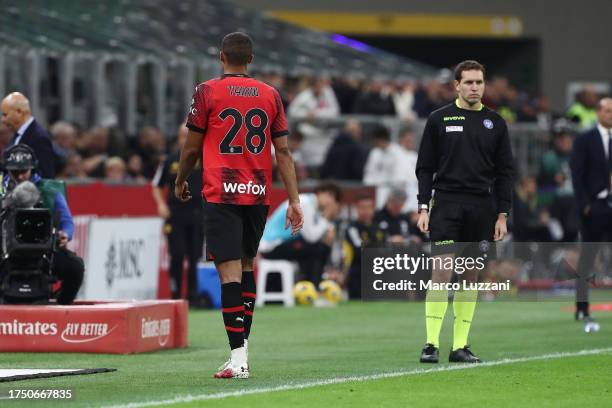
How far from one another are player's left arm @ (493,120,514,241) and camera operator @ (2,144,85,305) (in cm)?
381

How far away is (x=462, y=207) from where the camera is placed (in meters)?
12.6

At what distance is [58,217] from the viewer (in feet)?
47.5

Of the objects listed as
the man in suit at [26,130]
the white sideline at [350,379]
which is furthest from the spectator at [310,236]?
the white sideline at [350,379]

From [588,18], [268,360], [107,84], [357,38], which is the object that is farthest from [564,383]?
[588,18]

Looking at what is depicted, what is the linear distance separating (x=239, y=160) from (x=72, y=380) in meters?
1.82

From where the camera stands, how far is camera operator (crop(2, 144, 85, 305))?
1423cm

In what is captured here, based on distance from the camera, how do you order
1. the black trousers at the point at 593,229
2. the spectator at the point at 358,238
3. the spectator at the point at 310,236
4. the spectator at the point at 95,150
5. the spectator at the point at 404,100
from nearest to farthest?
the black trousers at the point at 593,229, the spectator at the point at 95,150, the spectator at the point at 310,236, the spectator at the point at 358,238, the spectator at the point at 404,100

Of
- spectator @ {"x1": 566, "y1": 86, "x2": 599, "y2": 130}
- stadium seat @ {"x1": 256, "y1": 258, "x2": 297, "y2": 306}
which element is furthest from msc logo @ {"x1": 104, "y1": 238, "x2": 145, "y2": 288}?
spectator @ {"x1": 566, "y1": 86, "x2": 599, "y2": 130}

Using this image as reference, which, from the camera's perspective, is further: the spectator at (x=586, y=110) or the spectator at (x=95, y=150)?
the spectator at (x=586, y=110)

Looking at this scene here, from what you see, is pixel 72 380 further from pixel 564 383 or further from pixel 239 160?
pixel 564 383

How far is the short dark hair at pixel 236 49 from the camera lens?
11242 millimetres

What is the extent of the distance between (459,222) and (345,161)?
13183 millimetres

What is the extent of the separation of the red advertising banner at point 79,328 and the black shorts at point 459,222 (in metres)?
2.60

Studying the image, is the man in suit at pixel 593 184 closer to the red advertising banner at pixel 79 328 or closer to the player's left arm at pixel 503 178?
the player's left arm at pixel 503 178
